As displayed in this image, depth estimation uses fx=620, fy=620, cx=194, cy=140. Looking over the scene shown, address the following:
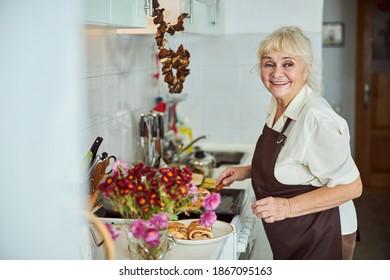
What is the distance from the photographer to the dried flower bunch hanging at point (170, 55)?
1.26 m

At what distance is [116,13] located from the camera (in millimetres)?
1104

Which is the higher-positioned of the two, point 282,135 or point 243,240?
point 282,135

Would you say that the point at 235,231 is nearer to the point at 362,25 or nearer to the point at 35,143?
the point at 35,143

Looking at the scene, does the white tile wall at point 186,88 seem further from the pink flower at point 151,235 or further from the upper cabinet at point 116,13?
the pink flower at point 151,235

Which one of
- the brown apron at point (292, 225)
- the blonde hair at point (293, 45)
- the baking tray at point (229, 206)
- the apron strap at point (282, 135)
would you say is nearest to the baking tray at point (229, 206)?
the baking tray at point (229, 206)

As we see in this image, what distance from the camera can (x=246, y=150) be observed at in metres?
1.64

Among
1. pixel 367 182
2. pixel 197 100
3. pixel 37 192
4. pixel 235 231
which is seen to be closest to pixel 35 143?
pixel 37 192

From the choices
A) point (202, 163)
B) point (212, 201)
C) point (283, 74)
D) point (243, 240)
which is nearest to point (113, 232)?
point (212, 201)

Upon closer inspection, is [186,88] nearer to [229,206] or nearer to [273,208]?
[229,206]

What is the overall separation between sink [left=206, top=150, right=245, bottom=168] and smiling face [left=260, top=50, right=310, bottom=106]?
50cm

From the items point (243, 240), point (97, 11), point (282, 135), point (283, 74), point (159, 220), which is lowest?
point (243, 240)

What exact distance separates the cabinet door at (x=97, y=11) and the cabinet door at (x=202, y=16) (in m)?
0.31

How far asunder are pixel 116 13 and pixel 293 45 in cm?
34

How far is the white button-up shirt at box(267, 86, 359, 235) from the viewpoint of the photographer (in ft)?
3.84
